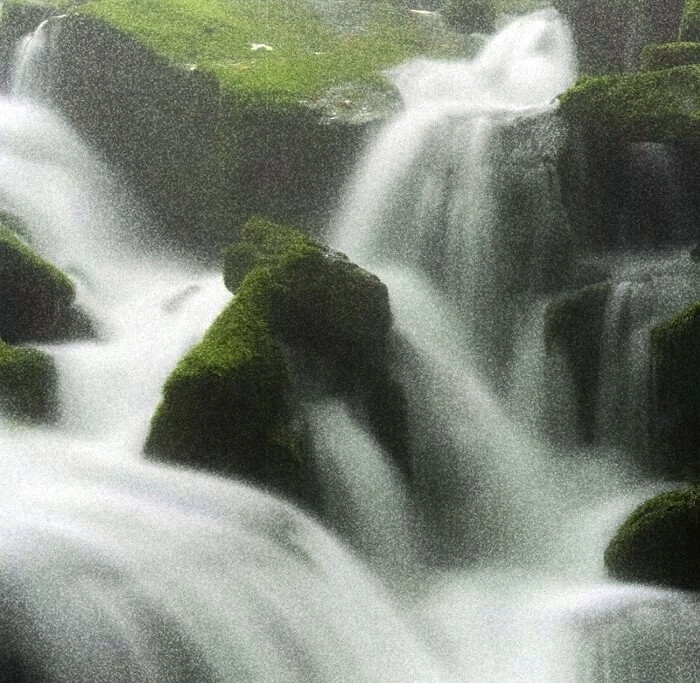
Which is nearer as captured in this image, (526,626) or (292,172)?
(526,626)

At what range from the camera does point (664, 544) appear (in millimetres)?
6496

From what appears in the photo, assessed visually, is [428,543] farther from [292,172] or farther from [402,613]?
[292,172]

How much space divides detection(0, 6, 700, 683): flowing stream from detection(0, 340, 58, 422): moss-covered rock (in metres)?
0.21

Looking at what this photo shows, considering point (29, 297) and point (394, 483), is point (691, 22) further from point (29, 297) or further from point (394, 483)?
Result: point (29, 297)

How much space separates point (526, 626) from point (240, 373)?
3044 mm

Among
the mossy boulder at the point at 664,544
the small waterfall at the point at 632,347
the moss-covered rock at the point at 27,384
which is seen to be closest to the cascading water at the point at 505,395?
the small waterfall at the point at 632,347

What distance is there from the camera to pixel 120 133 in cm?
1433

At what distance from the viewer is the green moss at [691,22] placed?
41.3ft

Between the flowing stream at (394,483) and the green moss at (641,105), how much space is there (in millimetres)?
434

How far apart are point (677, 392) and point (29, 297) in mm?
6869

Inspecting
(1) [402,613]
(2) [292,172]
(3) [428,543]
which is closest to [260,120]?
(2) [292,172]

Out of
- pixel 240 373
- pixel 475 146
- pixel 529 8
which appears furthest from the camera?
pixel 529 8

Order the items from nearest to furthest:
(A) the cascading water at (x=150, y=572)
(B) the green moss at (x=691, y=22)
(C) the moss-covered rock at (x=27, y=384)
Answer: (A) the cascading water at (x=150, y=572), (C) the moss-covered rock at (x=27, y=384), (B) the green moss at (x=691, y=22)

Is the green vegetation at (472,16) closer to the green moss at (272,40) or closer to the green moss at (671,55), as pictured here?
the green moss at (272,40)
